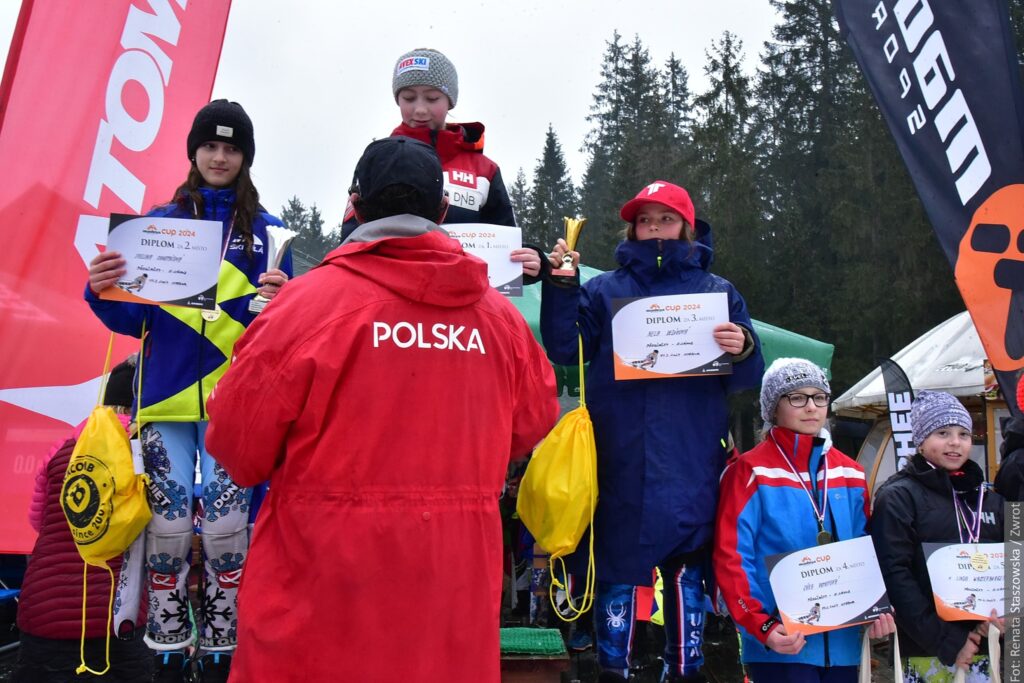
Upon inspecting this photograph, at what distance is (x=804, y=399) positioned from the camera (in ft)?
11.8

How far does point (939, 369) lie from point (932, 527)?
8.92 m

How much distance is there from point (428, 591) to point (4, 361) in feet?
13.8

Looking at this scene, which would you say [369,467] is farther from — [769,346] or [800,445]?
[769,346]

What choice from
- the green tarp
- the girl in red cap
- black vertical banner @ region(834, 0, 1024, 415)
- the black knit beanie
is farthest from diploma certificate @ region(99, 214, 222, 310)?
the green tarp

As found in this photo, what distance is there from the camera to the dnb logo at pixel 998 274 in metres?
4.18

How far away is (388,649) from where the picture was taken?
2.09 metres

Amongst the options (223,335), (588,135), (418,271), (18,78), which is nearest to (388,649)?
(418,271)

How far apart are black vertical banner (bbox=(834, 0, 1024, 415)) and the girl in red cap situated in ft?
5.03

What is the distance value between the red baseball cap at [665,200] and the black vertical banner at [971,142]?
1545mm

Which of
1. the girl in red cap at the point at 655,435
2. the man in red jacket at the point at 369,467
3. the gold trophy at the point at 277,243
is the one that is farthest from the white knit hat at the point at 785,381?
the gold trophy at the point at 277,243

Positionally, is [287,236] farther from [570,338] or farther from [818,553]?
[818,553]

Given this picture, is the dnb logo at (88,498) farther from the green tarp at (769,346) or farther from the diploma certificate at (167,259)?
the green tarp at (769,346)

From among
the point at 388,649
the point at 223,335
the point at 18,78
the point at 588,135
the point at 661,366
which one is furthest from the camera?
the point at 588,135

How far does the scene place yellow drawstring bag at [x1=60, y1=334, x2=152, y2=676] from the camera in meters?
2.82
